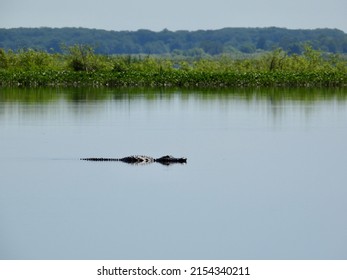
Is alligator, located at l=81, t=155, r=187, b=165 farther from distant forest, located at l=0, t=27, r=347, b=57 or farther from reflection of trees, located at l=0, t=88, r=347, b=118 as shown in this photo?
distant forest, located at l=0, t=27, r=347, b=57

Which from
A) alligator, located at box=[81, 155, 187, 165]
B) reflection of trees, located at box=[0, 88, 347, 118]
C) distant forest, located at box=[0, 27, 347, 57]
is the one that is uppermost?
distant forest, located at box=[0, 27, 347, 57]

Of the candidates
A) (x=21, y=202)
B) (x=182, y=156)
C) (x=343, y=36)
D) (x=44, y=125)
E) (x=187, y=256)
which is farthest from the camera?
(x=343, y=36)

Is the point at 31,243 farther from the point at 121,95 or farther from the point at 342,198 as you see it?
the point at 121,95

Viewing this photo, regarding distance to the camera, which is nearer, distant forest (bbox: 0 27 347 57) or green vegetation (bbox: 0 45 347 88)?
green vegetation (bbox: 0 45 347 88)

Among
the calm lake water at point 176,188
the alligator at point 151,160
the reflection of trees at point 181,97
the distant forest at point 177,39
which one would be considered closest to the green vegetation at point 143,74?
the reflection of trees at point 181,97

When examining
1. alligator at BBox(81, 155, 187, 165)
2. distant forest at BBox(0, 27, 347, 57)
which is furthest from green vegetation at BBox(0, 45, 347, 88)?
distant forest at BBox(0, 27, 347, 57)

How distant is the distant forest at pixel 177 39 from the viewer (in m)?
134

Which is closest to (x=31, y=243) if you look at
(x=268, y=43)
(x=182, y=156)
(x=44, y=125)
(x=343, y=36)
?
(x=182, y=156)

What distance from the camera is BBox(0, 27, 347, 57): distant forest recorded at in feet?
440

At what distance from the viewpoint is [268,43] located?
150 m

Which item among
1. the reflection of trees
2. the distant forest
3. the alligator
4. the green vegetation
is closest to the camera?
the alligator

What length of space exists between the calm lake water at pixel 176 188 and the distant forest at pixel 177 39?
10499cm

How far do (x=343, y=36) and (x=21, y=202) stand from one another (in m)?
129

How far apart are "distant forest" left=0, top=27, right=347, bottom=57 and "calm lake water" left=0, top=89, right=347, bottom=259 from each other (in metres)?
105
